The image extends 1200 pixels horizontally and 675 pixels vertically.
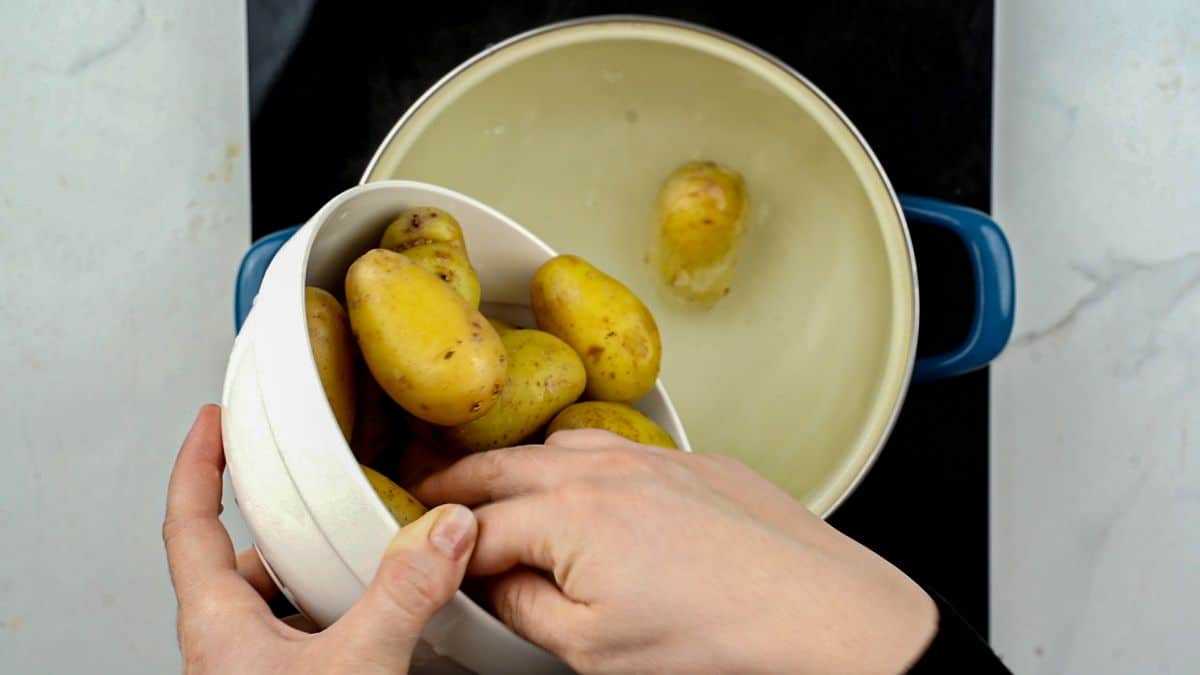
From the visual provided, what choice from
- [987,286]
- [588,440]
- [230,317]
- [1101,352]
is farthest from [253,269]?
[1101,352]

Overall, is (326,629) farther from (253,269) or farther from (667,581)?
(253,269)

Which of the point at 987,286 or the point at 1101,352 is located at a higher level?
the point at 987,286

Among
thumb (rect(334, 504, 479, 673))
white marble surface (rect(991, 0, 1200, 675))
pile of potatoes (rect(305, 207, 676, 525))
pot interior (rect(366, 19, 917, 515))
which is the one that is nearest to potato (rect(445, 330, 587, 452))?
pile of potatoes (rect(305, 207, 676, 525))

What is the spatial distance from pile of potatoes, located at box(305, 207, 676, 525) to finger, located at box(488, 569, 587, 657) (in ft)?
0.19

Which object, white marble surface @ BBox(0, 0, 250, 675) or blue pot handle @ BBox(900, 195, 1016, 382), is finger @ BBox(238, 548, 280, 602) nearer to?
white marble surface @ BBox(0, 0, 250, 675)

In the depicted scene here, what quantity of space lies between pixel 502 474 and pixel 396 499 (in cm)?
5

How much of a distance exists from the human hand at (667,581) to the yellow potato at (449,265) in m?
0.10

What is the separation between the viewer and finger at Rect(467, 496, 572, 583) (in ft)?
1.30

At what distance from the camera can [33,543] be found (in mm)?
792

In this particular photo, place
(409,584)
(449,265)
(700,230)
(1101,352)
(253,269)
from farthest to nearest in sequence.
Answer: (1101,352) → (700,230) → (253,269) → (449,265) → (409,584)

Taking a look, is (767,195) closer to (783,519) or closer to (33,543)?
(783,519)

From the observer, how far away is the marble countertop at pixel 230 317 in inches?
30.9

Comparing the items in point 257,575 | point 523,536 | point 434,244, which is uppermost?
point 434,244

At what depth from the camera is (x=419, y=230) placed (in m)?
0.47
